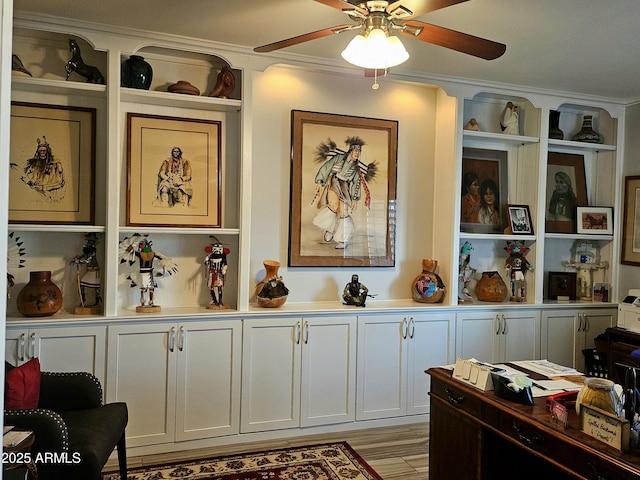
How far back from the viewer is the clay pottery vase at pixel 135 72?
3.34m

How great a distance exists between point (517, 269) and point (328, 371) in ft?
6.02

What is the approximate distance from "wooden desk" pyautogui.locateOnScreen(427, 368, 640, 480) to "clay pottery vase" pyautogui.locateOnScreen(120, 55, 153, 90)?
2538 mm

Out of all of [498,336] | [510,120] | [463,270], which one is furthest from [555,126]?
[498,336]

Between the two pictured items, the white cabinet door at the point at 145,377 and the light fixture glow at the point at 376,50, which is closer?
the light fixture glow at the point at 376,50

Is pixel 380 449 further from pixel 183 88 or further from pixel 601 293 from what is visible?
pixel 183 88

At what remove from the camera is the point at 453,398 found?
7.93 feet

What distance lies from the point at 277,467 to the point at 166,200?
6.19ft

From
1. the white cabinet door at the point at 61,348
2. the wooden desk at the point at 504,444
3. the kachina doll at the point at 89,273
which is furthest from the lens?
the kachina doll at the point at 89,273

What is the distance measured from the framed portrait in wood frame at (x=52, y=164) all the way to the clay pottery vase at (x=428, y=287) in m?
2.43

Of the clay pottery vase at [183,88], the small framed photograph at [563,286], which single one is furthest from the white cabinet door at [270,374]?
the small framed photograph at [563,286]

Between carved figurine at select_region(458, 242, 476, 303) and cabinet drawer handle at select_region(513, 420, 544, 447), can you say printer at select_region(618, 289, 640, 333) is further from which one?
cabinet drawer handle at select_region(513, 420, 544, 447)

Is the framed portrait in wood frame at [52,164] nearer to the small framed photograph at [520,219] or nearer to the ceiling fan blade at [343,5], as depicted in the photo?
the ceiling fan blade at [343,5]

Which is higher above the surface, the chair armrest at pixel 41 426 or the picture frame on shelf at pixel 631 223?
the picture frame on shelf at pixel 631 223

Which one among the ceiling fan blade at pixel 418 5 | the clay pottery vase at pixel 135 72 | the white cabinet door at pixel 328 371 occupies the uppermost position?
the clay pottery vase at pixel 135 72
